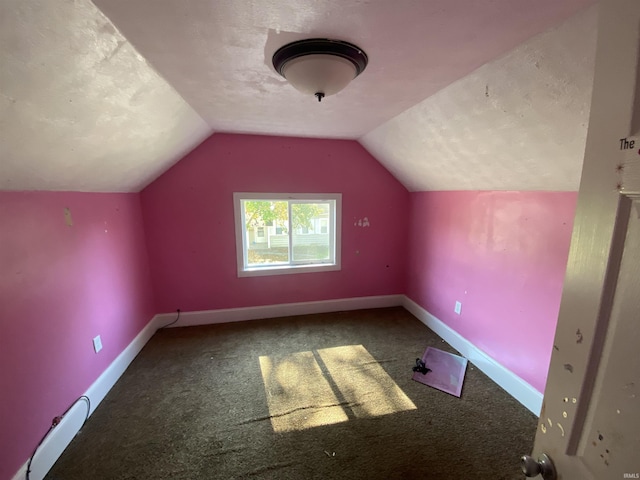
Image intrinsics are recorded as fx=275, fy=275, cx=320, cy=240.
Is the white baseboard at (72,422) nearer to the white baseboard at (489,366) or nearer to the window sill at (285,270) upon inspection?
the window sill at (285,270)

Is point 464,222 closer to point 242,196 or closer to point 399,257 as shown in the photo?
point 399,257

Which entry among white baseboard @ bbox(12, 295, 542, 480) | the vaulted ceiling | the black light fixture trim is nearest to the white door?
the vaulted ceiling

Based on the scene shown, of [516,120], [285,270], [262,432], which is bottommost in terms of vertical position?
[262,432]

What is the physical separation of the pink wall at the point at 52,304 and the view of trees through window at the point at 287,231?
130cm

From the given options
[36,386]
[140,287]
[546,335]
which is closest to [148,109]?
[36,386]

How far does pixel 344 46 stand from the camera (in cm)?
124

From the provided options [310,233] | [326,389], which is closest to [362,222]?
[310,233]

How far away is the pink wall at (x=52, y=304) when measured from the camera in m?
1.39

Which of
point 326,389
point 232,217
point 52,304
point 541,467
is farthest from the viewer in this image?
point 232,217

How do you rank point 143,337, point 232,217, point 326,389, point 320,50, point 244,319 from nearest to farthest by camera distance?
point 320,50, point 326,389, point 143,337, point 232,217, point 244,319

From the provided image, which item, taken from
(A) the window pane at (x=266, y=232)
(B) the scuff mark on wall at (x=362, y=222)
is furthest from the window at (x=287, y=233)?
(B) the scuff mark on wall at (x=362, y=222)

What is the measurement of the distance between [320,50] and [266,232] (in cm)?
237

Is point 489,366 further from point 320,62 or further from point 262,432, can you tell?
point 320,62

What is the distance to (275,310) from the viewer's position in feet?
11.3
